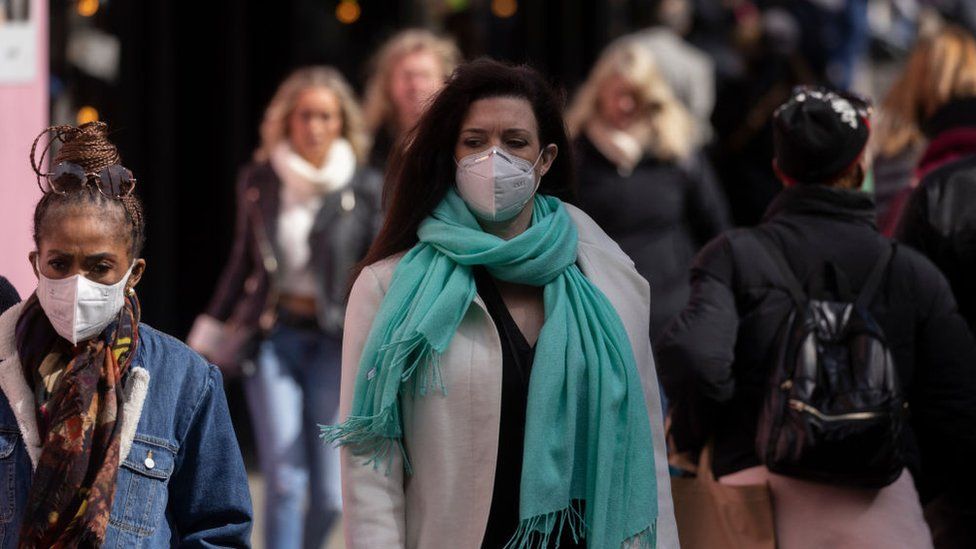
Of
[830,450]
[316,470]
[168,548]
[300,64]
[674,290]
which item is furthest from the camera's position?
[300,64]

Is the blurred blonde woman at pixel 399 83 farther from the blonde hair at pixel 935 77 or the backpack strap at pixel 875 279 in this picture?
the backpack strap at pixel 875 279

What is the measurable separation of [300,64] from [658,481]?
607 cm

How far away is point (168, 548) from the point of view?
13.2ft

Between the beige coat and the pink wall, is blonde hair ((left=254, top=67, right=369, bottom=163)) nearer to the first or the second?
the pink wall

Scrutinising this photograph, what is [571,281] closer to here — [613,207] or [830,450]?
[830,450]

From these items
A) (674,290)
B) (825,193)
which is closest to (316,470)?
(674,290)

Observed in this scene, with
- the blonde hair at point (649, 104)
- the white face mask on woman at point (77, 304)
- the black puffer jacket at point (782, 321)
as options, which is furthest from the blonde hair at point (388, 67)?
the white face mask on woman at point (77, 304)

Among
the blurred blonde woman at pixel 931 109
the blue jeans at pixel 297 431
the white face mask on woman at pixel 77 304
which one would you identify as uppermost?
the blurred blonde woman at pixel 931 109

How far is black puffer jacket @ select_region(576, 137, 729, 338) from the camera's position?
25.2ft

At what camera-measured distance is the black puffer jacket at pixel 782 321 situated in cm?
496

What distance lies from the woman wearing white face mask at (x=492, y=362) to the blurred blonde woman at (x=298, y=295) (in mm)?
2787

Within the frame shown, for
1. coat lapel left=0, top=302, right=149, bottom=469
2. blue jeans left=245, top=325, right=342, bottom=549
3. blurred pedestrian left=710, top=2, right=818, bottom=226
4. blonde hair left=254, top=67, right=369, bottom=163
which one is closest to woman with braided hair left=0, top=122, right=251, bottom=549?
coat lapel left=0, top=302, right=149, bottom=469

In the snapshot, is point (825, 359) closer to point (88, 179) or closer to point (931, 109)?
point (88, 179)

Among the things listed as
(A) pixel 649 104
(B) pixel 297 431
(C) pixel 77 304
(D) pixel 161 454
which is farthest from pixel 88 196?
(A) pixel 649 104
